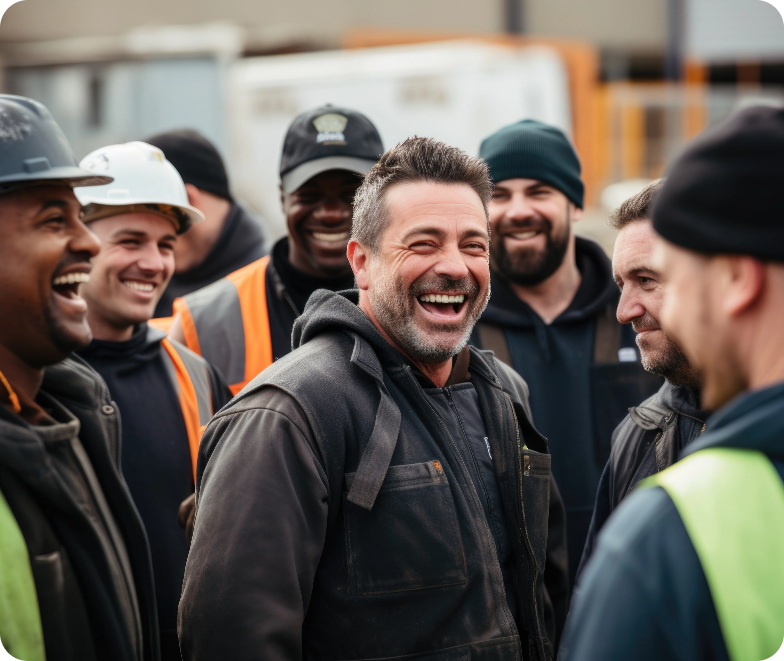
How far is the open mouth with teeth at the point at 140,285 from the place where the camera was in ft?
12.3

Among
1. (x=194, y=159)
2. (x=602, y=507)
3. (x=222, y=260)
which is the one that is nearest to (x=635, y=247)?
(x=602, y=507)

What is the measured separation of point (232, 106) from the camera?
13188 millimetres

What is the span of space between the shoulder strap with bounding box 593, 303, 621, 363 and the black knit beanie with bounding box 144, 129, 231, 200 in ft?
8.44

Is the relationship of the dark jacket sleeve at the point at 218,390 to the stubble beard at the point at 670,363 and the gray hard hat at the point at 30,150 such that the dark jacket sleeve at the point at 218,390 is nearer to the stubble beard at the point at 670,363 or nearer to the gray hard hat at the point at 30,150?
the gray hard hat at the point at 30,150

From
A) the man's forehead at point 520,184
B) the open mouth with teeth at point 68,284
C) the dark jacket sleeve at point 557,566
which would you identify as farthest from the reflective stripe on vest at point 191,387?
the man's forehead at point 520,184

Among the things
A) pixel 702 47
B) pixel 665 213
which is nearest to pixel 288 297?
pixel 665 213

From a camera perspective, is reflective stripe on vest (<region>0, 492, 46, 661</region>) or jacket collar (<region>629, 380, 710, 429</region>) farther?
jacket collar (<region>629, 380, 710, 429</region>)

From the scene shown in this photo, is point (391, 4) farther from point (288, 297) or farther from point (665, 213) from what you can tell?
point (665, 213)

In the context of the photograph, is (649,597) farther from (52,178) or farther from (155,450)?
(155,450)

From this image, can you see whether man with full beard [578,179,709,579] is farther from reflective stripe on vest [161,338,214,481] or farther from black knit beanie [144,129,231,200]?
black knit beanie [144,129,231,200]

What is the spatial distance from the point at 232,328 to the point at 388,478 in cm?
187

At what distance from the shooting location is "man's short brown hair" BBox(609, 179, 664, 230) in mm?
3270

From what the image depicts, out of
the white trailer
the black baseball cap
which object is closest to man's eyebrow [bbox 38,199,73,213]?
the black baseball cap

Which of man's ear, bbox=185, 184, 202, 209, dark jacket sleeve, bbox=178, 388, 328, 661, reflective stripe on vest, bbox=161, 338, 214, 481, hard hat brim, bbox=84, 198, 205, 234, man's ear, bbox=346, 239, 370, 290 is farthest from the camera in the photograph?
man's ear, bbox=185, 184, 202, 209
